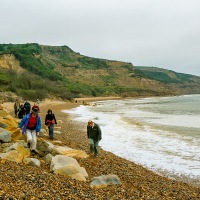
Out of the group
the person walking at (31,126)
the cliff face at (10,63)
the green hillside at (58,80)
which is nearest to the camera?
the person walking at (31,126)

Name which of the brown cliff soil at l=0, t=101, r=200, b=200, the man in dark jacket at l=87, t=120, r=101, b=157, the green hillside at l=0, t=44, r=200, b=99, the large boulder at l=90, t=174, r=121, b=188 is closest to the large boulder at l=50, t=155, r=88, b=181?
the brown cliff soil at l=0, t=101, r=200, b=200

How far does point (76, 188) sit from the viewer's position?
6969 millimetres

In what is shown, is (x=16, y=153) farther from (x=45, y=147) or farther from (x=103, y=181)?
(x=103, y=181)

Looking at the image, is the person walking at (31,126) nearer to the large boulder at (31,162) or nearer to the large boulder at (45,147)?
the large boulder at (45,147)

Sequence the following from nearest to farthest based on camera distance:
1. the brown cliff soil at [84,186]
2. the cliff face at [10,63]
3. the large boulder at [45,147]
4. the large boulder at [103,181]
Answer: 1. the brown cliff soil at [84,186]
2. the large boulder at [103,181]
3. the large boulder at [45,147]
4. the cliff face at [10,63]

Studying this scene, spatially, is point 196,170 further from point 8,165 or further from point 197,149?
point 8,165

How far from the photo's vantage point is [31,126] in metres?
10.1

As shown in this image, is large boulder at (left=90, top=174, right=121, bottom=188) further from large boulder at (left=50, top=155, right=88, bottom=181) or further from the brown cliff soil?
large boulder at (left=50, top=155, right=88, bottom=181)

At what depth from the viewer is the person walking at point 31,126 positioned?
10070mm

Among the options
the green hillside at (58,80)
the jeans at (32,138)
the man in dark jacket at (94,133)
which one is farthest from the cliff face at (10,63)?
the jeans at (32,138)

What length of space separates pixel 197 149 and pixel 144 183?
7.40 m

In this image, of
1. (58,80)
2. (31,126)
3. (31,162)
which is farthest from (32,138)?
(58,80)

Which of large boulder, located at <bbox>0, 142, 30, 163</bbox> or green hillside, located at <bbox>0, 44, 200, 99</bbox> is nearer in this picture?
large boulder, located at <bbox>0, 142, 30, 163</bbox>

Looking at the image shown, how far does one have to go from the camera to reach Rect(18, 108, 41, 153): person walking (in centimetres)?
1007
